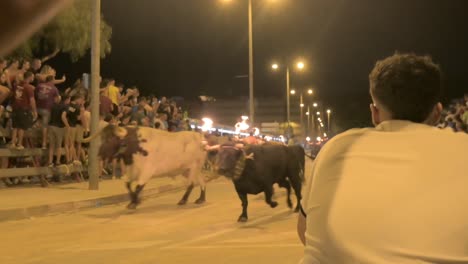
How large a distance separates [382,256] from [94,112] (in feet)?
45.6

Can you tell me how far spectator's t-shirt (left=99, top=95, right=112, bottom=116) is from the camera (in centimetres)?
1773

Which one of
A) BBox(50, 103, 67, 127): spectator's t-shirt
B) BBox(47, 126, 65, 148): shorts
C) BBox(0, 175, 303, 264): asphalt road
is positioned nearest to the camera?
BBox(0, 175, 303, 264): asphalt road

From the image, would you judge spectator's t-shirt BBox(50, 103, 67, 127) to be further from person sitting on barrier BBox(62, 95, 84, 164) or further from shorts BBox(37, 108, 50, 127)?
shorts BBox(37, 108, 50, 127)

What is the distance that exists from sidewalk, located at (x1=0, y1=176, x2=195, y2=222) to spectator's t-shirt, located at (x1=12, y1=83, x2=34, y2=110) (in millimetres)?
2094

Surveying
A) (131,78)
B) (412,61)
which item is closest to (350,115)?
(131,78)

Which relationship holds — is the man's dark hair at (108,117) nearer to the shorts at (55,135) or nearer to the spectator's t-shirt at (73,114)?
the spectator's t-shirt at (73,114)

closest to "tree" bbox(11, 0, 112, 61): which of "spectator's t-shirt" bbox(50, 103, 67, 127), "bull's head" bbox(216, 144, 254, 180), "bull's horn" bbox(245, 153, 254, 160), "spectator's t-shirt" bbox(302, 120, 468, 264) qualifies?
"spectator's t-shirt" bbox(50, 103, 67, 127)

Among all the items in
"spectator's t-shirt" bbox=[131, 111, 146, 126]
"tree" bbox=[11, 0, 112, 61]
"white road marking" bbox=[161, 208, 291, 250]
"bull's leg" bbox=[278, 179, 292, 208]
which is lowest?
"white road marking" bbox=[161, 208, 291, 250]

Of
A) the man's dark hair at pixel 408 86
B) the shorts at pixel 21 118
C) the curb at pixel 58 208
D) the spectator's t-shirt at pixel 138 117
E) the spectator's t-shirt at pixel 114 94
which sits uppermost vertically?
the spectator's t-shirt at pixel 114 94

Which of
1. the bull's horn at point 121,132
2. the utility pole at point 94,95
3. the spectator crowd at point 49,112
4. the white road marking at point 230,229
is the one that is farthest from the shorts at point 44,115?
the white road marking at point 230,229

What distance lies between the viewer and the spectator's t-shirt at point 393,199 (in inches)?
87.0

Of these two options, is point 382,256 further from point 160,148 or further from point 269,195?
point 160,148

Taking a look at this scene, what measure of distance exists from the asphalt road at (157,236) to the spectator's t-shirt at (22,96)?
3634 millimetres

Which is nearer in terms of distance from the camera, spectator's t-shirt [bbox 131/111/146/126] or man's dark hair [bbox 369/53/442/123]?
man's dark hair [bbox 369/53/442/123]
